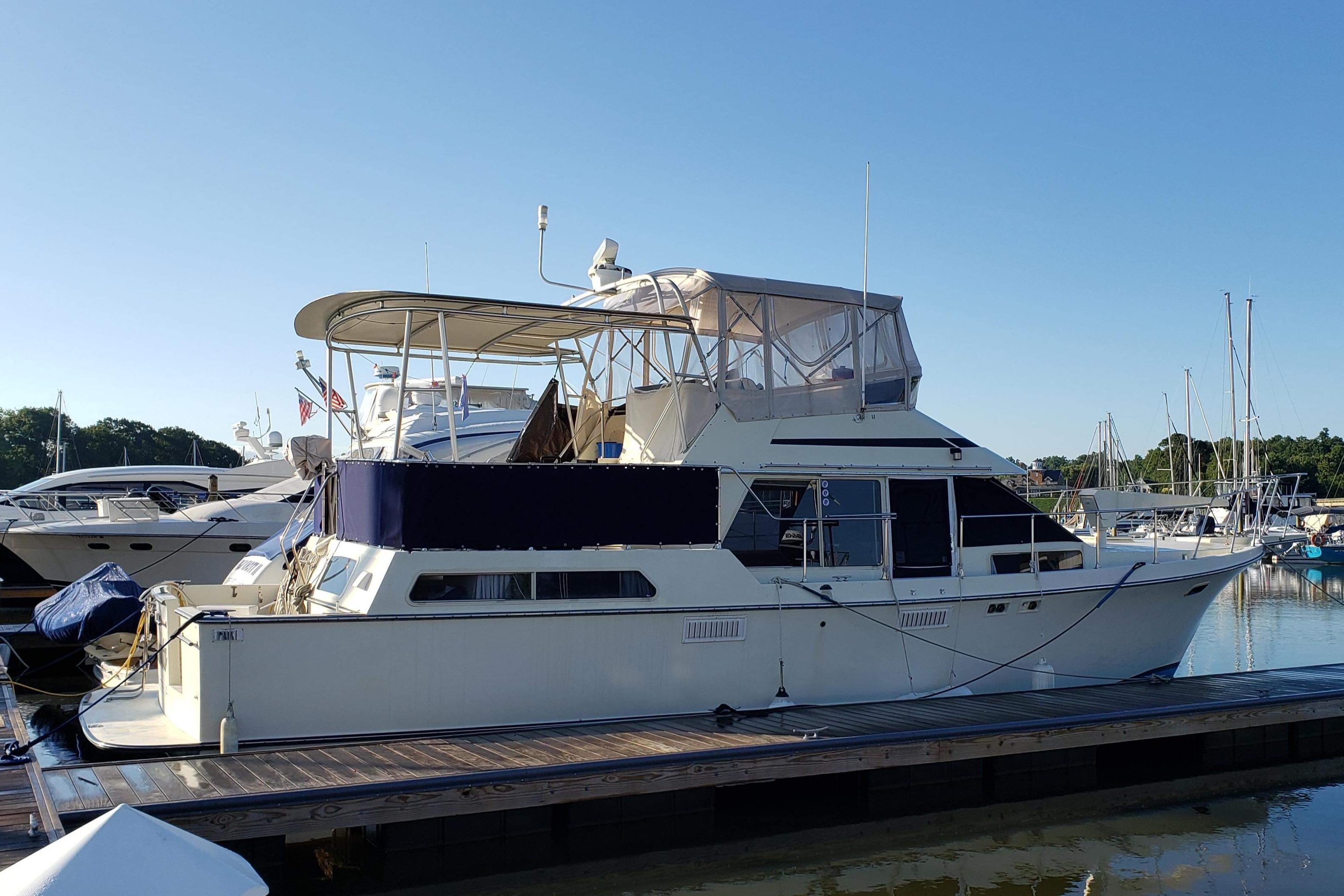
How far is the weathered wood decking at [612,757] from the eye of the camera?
6.73 meters

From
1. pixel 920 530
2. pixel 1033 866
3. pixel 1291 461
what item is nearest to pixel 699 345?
pixel 920 530

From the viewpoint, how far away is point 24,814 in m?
6.32

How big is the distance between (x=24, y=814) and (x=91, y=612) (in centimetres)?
590

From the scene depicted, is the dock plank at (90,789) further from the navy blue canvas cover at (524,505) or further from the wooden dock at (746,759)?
the navy blue canvas cover at (524,505)

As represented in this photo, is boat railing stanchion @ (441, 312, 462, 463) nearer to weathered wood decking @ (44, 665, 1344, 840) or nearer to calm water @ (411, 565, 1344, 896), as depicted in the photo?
weathered wood decking @ (44, 665, 1344, 840)

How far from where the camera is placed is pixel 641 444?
10469 mm

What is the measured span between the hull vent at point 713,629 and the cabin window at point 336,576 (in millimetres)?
2905

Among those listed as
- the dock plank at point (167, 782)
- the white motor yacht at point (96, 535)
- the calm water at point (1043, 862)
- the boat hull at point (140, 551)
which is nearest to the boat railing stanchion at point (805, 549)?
the calm water at point (1043, 862)

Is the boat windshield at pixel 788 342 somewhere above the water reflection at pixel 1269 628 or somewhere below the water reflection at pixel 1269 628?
above

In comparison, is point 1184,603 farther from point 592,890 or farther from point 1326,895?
point 592,890

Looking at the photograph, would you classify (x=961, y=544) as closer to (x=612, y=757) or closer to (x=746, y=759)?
(x=746, y=759)

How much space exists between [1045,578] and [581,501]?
4.76 metres

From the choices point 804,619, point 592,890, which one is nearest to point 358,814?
point 592,890

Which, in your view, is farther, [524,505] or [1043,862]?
[524,505]
